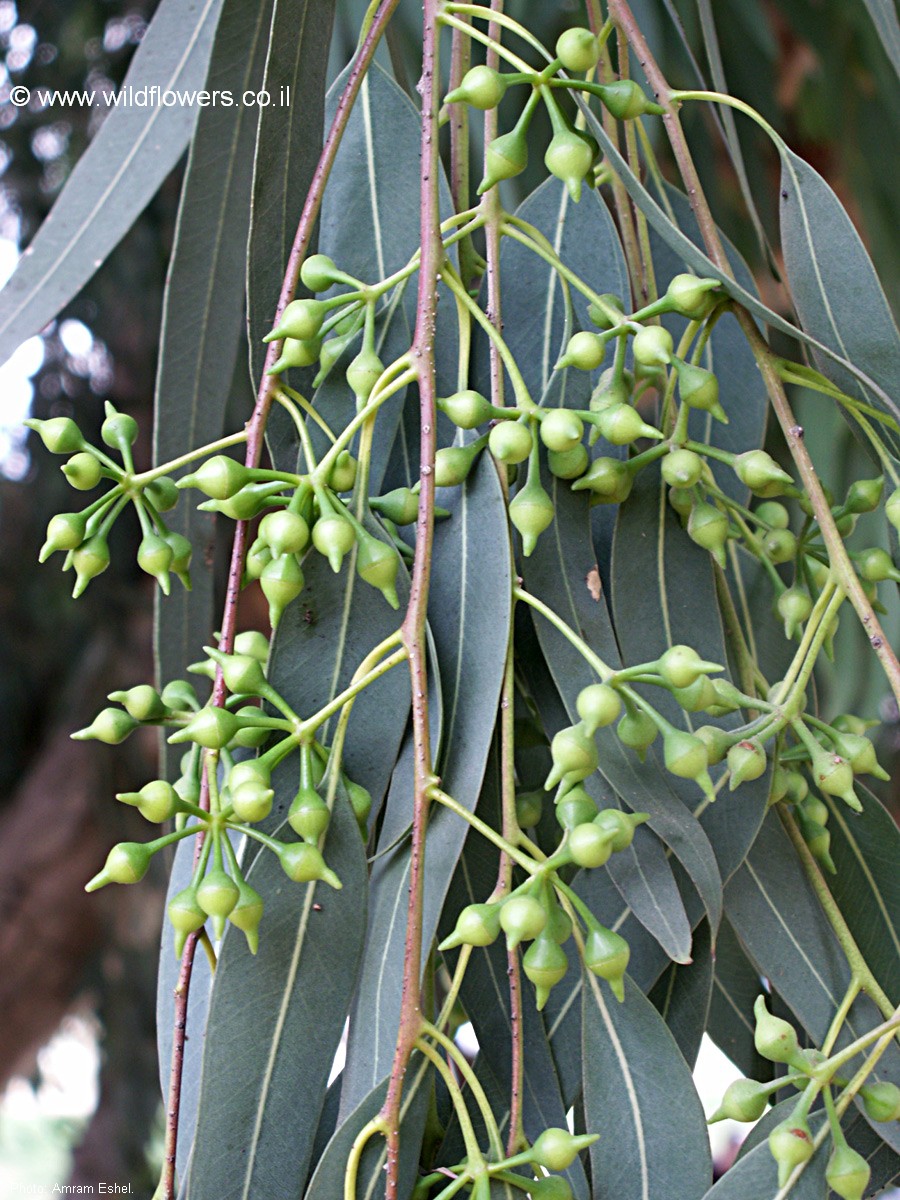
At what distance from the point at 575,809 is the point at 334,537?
14 centimetres

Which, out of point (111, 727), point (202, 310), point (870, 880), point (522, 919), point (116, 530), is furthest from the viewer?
point (116, 530)

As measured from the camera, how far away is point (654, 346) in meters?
0.54

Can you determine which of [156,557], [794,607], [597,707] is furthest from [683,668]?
[156,557]

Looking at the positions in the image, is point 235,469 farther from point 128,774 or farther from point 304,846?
point 128,774

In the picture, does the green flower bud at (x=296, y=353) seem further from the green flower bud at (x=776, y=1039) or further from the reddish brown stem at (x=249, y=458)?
the green flower bud at (x=776, y=1039)

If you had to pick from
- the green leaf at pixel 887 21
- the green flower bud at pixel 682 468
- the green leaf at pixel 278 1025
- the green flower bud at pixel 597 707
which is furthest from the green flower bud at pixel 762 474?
the green leaf at pixel 887 21

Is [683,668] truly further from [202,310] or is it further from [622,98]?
[202,310]

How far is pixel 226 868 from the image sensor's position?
529mm

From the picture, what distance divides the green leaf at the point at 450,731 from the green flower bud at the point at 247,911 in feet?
0.21

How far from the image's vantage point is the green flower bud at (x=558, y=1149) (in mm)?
473

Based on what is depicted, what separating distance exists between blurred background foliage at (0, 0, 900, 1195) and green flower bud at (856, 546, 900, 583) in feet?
2.66

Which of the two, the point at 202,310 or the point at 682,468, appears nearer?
the point at 682,468

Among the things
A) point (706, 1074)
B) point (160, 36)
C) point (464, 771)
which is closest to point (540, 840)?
point (464, 771)

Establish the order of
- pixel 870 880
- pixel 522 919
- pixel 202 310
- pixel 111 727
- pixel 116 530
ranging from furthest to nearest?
pixel 116 530 < pixel 202 310 < pixel 870 880 < pixel 111 727 < pixel 522 919
